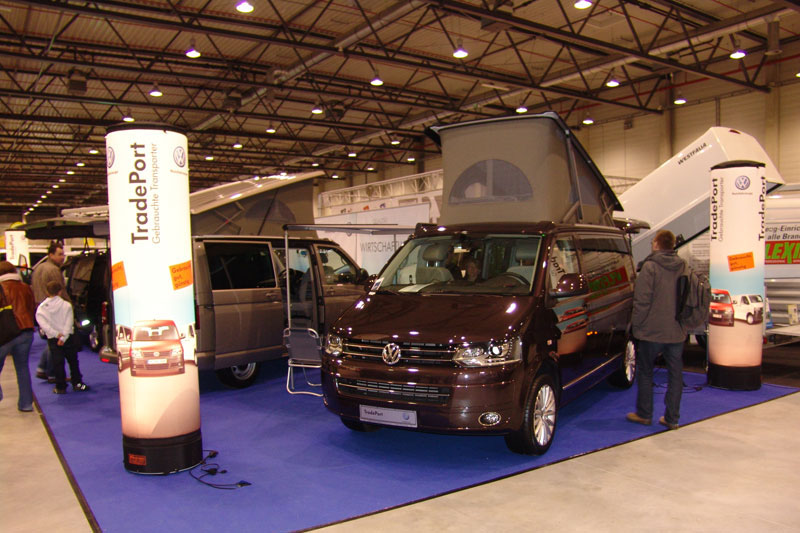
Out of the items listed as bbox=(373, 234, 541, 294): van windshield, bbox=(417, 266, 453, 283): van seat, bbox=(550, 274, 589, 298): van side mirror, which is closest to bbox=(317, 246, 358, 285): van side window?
bbox=(373, 234, 541, 294): van windshield

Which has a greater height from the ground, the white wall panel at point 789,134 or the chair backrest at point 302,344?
the white wall panel at point 789,134

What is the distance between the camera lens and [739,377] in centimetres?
728

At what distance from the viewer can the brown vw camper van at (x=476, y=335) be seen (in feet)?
15.1

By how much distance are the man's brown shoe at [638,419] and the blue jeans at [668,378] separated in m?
0.03

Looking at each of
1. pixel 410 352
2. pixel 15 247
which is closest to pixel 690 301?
pixel 410 352

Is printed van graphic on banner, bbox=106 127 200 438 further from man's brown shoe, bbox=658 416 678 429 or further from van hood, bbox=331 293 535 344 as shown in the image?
man's brown shoe, bbox=658 416 678 429

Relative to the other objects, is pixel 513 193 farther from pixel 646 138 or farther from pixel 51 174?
pixel 51 174

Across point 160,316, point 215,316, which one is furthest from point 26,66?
point 160,316

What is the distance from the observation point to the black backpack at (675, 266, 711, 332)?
18.4ft

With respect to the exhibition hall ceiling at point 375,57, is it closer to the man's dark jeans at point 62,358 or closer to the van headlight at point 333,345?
the man's dark jeans at point 62,358

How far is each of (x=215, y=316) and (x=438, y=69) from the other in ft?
35.7

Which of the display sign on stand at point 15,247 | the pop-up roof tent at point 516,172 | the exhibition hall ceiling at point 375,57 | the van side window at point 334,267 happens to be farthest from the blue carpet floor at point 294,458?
the display sign on stand at point 15,247

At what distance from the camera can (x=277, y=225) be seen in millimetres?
9094

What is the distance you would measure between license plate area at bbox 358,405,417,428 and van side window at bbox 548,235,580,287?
1.66 metres
